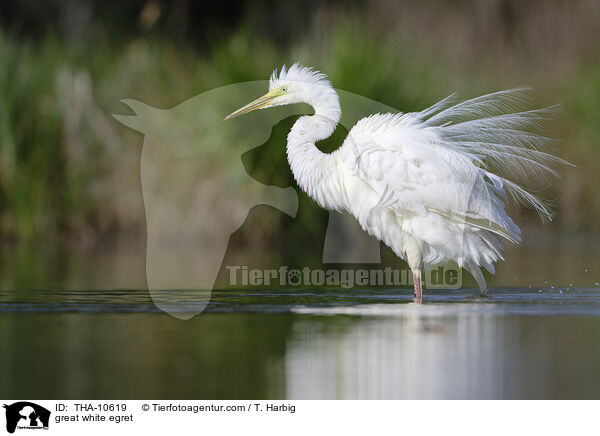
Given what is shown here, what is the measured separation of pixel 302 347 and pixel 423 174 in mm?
3049

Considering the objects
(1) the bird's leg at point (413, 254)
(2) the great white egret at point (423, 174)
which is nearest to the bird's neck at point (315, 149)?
(2) the great white egret at point (423, 174)

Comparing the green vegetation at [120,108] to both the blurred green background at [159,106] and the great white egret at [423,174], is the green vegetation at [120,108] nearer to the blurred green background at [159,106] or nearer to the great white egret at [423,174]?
the blurred green background at [159,106]

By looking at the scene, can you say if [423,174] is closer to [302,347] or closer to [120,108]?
[302,347]

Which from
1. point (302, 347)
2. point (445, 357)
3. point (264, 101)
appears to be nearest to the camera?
point (445, 357)

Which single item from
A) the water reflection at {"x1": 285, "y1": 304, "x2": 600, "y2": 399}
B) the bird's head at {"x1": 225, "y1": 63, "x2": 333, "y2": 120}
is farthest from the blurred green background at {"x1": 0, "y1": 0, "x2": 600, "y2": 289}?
the water reflection at {"x1": 285, "y1": 304, "x2": 600, "y2": 399}

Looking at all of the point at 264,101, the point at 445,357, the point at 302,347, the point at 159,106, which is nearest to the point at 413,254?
the point at 264,101

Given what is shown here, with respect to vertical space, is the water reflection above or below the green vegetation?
below

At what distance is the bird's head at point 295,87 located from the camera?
347 inches

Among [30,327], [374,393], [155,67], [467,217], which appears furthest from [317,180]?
[155,67]

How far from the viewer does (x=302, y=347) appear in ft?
17.9

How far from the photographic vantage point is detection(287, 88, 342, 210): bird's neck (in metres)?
8.73

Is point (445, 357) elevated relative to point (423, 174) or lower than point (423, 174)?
lower
